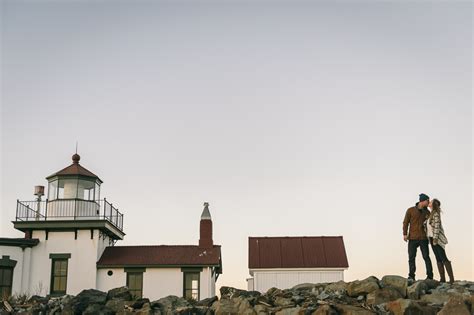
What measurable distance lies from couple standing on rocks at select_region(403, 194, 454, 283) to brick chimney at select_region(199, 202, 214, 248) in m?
14.6

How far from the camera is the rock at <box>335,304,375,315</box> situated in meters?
18.2

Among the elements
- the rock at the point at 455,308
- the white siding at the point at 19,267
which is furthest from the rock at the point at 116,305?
the white siding at the point at 19,267

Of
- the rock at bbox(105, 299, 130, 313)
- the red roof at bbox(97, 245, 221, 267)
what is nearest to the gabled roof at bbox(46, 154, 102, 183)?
the red roof at bbox(97, 245, 221, 267)

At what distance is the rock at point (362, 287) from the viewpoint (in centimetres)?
1969

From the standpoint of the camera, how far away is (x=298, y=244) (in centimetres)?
3456

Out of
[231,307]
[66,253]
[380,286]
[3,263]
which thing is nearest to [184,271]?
[66,253]

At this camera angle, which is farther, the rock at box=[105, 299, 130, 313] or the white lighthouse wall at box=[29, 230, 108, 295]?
the white lighthouse wall at box=[29, 230, 108, 295]

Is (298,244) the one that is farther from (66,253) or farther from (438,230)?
(438,230)

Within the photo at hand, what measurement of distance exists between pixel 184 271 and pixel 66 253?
569cm

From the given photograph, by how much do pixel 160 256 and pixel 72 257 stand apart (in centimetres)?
414

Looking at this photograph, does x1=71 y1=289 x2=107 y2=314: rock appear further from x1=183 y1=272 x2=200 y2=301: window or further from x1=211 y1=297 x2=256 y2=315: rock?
x1=183 y1=272 x2=200 y2=301: window

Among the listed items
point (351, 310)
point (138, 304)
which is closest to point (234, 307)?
point (138, 304)

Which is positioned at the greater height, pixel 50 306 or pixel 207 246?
pixel 207 246

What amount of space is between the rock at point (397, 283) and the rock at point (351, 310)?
1.73 meters
